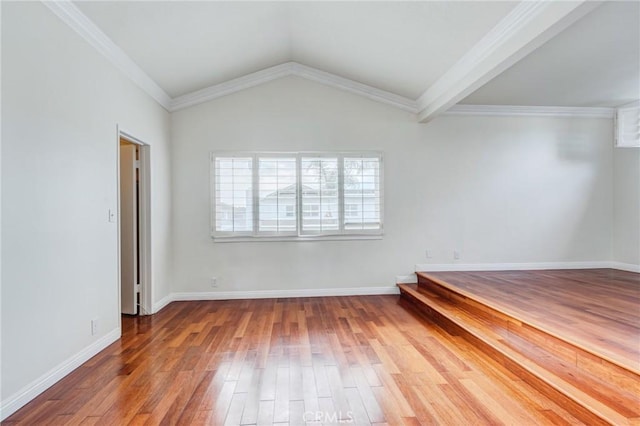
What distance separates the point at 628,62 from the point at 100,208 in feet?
18.6

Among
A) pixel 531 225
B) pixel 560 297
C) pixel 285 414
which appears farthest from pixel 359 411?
pixel 531 225

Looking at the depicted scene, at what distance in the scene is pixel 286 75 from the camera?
4.98 meters

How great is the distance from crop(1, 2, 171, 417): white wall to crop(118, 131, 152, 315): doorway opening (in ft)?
2.46

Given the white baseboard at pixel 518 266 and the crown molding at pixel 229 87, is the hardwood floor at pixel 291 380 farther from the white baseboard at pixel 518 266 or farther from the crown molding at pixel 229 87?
the crown molding at pixel 229 87

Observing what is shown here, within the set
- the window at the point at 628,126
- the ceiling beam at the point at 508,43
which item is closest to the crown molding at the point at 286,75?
the ceiling beam at the point at 508,43

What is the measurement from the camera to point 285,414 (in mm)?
2100

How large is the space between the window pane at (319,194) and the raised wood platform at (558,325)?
58.1 inches

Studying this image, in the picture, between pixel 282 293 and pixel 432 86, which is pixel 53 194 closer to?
pixel 282 293

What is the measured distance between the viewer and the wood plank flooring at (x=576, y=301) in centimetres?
241

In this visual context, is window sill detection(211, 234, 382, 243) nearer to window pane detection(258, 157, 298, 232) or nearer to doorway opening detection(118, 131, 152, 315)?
window pane detection(258, 157, 298, 232)

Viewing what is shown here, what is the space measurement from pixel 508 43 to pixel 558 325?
94.9 inches

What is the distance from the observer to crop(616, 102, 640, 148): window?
506 cm

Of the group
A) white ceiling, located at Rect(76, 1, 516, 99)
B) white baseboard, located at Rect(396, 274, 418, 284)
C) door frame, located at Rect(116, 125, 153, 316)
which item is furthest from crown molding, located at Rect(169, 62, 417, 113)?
white baseboard, located at Rect(396, 274, 418, 284)

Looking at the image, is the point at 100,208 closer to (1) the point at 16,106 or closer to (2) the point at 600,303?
(1) the point at 16,106
